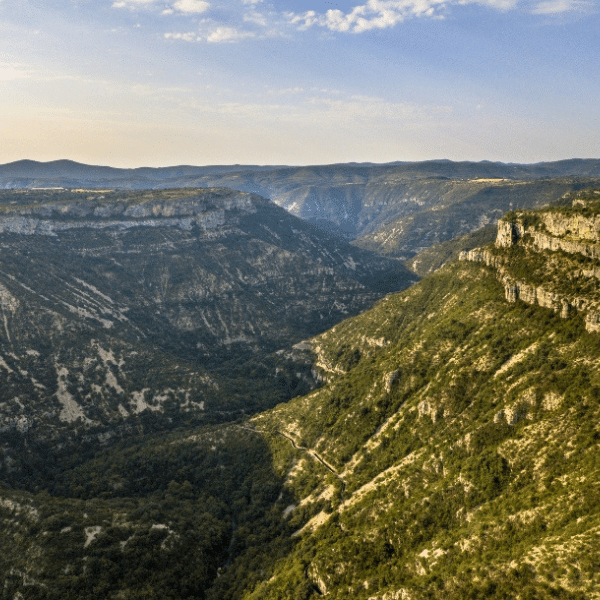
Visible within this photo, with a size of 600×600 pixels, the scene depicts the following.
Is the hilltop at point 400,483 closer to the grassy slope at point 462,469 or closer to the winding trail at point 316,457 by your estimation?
the grassy slope at point 462,469

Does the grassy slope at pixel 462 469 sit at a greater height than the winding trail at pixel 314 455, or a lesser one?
greater

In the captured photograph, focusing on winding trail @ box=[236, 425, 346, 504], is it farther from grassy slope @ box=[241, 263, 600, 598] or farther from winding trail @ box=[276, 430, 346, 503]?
grassy slope @ box=[241, 263, 600, 598]

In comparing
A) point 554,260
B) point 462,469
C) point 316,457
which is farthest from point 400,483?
point 554,260

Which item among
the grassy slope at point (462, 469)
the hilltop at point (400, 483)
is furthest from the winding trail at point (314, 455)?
the grassy slope at point (462, 469)

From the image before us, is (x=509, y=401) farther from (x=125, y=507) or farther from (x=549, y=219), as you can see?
(x=125, y=507)

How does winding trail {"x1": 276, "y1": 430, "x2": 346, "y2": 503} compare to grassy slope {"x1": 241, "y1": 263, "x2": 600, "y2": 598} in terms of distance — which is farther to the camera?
winding trail {"x1": 276, "y1": 430, "x2": 346, "y2": 503}


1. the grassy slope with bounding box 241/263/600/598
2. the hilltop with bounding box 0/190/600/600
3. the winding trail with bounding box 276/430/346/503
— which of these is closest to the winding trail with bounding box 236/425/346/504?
the winding trail with bounding box 276/430/346/503

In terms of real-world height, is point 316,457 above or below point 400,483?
below

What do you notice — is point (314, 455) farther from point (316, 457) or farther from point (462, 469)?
point (462, 469)

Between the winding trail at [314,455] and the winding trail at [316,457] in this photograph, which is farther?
the winding trail at [314,455]
